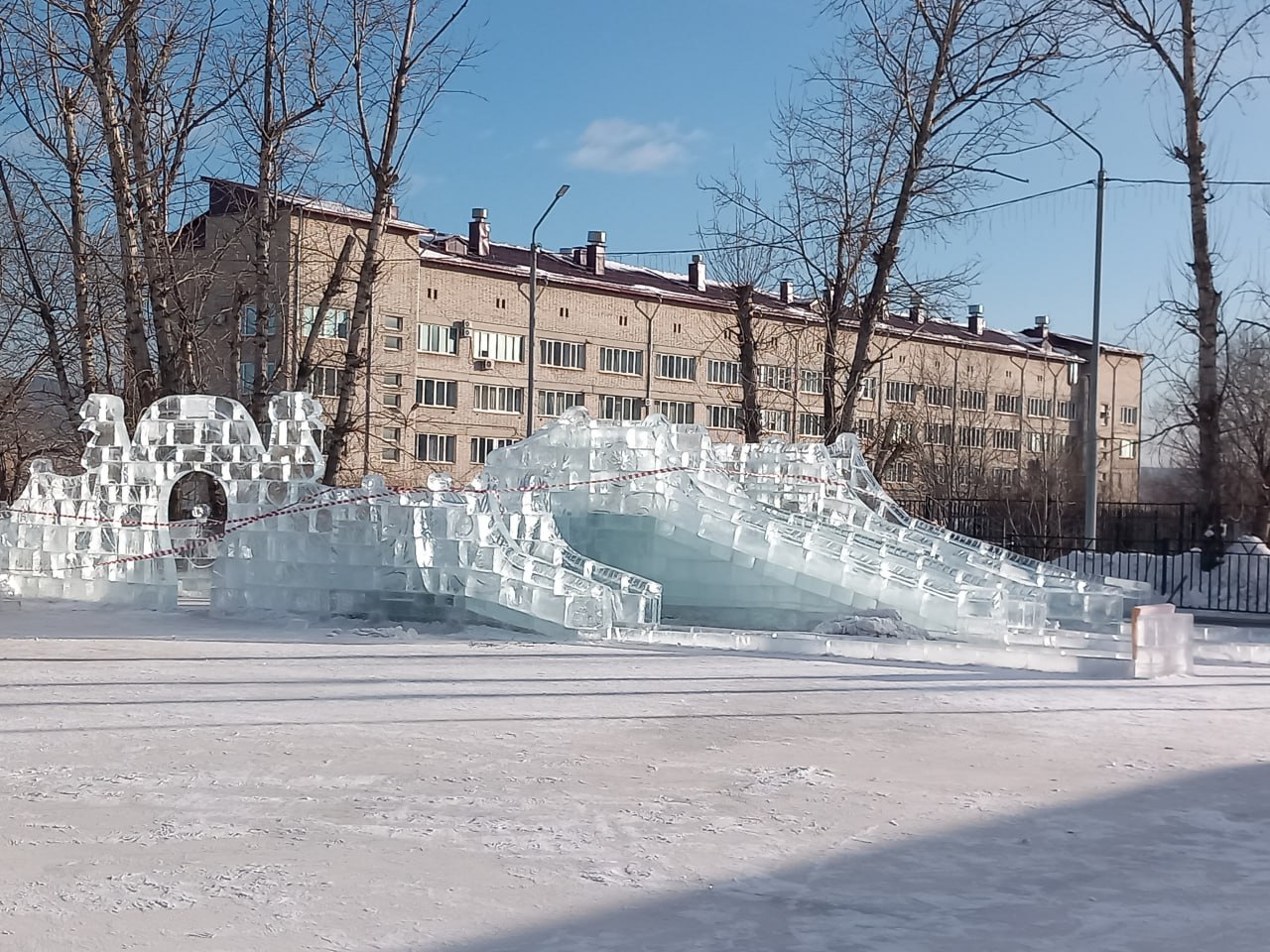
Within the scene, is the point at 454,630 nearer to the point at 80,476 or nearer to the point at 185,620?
the point at 185,620

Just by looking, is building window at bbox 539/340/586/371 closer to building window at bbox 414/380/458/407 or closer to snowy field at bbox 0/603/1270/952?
building window at bbox 414/380/458/407

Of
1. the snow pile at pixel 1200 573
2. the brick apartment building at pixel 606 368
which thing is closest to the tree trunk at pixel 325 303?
the snow pile at pixel 1200 573

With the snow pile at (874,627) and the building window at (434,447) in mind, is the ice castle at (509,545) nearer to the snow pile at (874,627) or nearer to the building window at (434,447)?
the snow pile at (874,627)

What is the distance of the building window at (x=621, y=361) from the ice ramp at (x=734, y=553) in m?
44.8

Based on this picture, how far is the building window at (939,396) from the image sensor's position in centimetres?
6388

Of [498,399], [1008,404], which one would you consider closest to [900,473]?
[498,399]

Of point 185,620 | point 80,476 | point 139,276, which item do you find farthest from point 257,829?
point 139,276

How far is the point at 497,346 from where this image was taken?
60.9m

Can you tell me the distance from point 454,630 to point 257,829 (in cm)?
894

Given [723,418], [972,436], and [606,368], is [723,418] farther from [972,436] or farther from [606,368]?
[972,436]

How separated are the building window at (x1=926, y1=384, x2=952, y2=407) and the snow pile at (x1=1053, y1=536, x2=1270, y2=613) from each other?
40312 mm

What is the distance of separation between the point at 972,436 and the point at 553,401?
791 inches

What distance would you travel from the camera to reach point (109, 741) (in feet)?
26.6

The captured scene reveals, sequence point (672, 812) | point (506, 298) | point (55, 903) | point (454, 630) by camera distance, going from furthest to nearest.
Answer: point (506, 298), point (454, 630), point (672, 812), point (55, 903)
